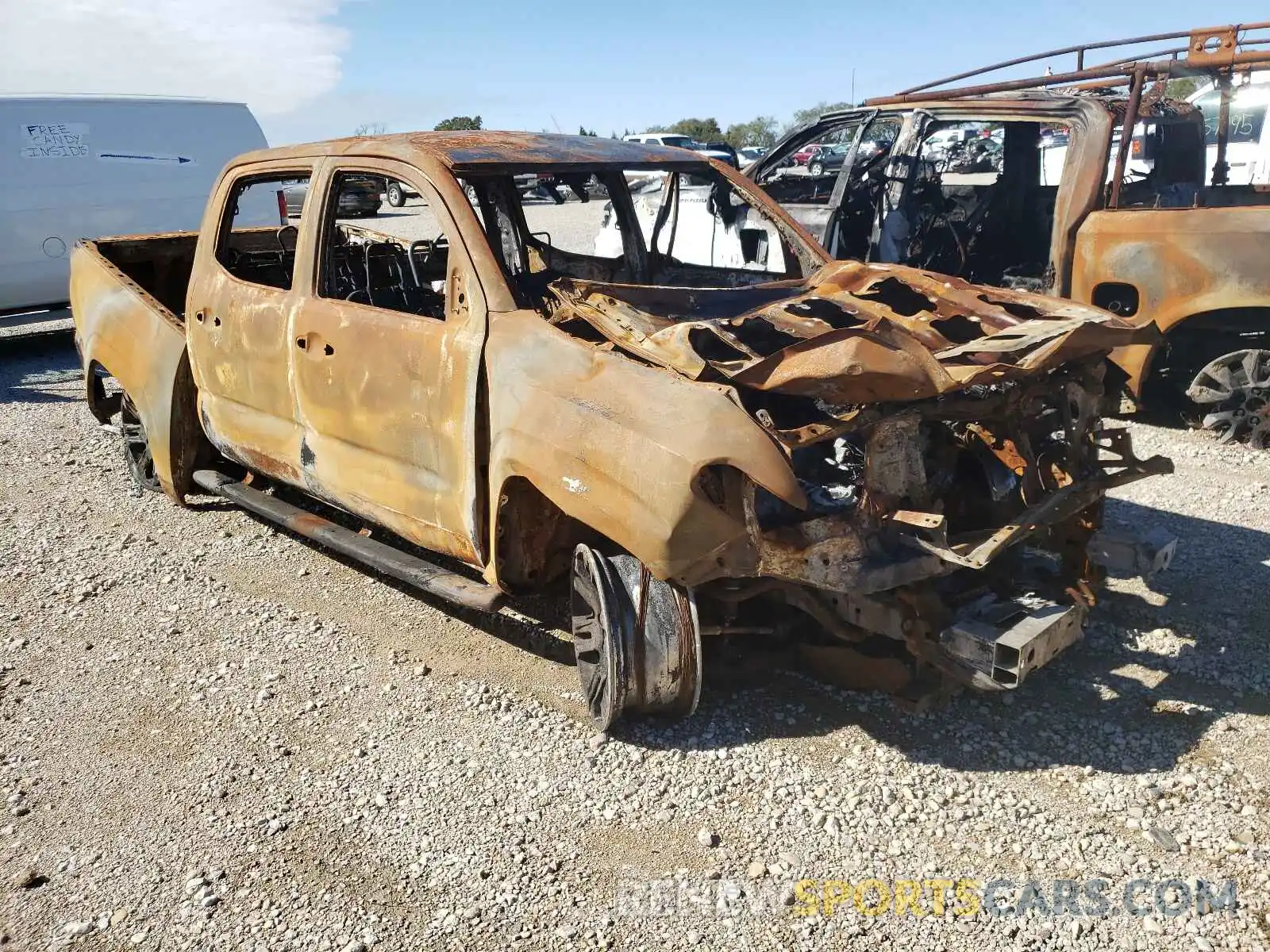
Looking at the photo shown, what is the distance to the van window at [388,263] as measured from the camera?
428 centimetres

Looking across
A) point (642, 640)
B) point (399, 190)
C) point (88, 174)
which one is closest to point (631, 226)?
point (399, 190)

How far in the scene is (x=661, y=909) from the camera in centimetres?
270

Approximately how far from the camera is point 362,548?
4273mm

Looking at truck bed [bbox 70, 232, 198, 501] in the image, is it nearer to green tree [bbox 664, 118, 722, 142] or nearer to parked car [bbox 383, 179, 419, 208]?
parked car [bbox 383, 179, 419, 208]

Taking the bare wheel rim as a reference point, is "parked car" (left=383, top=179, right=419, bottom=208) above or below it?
above

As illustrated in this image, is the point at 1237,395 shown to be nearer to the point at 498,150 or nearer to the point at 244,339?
the point at 498,150

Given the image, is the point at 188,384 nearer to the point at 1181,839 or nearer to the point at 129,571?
the point at 129,571

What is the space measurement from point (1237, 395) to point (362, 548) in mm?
5170

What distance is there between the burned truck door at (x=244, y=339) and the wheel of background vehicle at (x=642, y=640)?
1839 mm

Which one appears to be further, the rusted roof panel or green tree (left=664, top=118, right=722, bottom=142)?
green tree (left=664, top=118, right=722, bottom=142)

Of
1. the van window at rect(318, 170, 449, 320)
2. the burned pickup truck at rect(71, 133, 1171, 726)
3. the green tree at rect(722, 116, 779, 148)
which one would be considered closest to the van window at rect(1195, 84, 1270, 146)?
the burned pickup truck at rect(71, 133, 1171, 726)

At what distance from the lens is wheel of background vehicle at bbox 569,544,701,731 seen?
3.29 m

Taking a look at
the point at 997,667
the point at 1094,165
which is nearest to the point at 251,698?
the point at 997,667

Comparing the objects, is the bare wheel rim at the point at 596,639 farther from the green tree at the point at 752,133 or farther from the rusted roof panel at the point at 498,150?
the green tree at the point at 752,133
